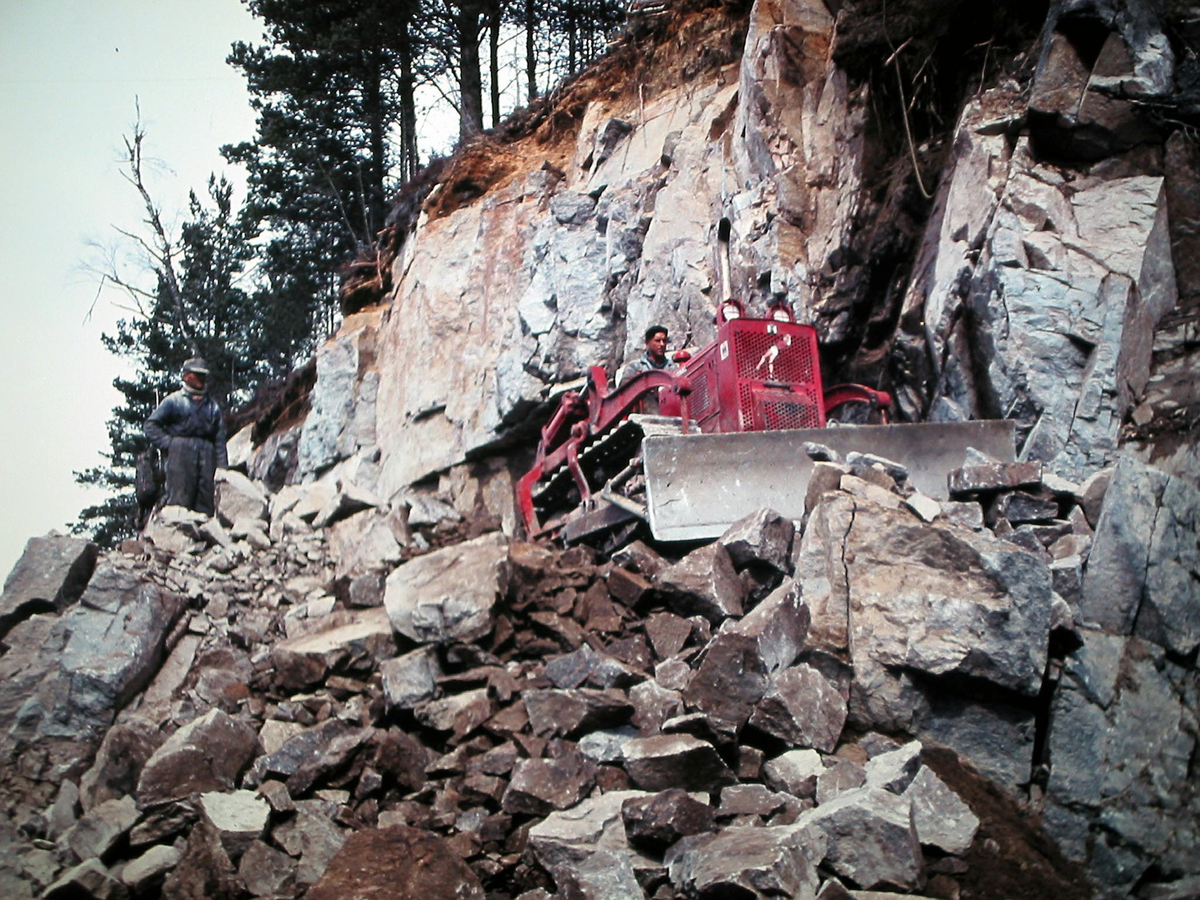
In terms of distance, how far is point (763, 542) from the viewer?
587 cm

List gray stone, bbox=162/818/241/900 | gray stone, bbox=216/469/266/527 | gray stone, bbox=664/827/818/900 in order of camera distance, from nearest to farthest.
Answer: gray stone, bbox=664/827/818/900, gray stone, bbox=162/818/241/900, gray stone, bbox=216/469/266/527

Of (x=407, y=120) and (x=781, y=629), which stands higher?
(x=407, y=120)

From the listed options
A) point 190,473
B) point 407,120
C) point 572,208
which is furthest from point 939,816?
point 407,120

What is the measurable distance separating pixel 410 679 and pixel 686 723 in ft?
6.12

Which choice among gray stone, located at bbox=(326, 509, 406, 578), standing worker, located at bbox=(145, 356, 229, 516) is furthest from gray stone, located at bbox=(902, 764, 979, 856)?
standing worker, located at bbox=(145, 356, 229, 516)

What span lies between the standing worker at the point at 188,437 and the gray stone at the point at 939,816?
8401mm

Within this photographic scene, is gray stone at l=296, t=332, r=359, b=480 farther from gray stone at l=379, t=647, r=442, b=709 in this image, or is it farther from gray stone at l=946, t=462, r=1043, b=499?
gray stone at l=946, t=462, r=1043, b=499

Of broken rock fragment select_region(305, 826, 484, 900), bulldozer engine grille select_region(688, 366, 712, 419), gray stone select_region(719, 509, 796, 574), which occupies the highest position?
bulldozer engine grille select_region(688, 366, 712, 419)

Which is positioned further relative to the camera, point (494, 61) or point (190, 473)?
point (494, 61)

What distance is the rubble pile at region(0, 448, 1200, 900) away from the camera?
3904 mm

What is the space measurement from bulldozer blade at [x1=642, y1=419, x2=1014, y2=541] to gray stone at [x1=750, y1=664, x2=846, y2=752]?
216 centimetres

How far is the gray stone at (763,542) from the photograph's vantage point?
5871mm

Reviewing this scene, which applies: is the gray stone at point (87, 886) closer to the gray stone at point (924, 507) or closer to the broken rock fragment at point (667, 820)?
the broken rock fragment at point (667, 820)

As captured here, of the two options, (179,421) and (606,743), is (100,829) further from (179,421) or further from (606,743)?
(179,421)
